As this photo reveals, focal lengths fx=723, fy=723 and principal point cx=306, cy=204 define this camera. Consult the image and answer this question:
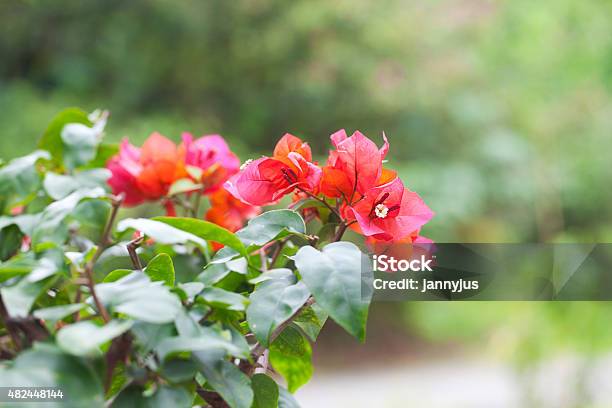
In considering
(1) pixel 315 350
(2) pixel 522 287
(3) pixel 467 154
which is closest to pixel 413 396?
(1) pixel 315 350

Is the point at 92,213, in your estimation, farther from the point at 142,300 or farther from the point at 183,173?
the point at 183,173

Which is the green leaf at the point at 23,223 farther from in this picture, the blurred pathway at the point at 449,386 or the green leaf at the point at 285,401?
the blurred pathway at the point at 449,386

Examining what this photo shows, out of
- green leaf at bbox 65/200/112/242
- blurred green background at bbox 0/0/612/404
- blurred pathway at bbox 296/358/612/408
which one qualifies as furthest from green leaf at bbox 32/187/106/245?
blurred green background at bbox 0/0/612/404

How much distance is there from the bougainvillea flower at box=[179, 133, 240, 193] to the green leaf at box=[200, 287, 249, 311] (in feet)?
0.84

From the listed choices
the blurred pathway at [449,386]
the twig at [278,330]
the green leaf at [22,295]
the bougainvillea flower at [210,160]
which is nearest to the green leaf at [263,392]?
the twig at [278,330]

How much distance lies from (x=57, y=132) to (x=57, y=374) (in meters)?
0.37

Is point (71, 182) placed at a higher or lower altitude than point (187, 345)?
higher

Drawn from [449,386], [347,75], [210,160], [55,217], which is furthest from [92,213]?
[347,75]

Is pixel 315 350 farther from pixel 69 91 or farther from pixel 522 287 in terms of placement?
pixel 522 287

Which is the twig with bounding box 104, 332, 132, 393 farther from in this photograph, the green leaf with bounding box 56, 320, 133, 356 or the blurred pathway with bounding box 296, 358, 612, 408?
the blurred pathway with bounding box 296, 358, 612, 408

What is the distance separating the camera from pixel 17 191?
0.47 m

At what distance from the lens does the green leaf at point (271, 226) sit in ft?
1.12

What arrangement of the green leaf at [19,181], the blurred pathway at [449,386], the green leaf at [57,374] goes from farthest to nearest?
the blurred pathway at [449,386]
the green leaf at [19,181]
the green leaf at [57,374]

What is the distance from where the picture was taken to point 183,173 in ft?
1.79
